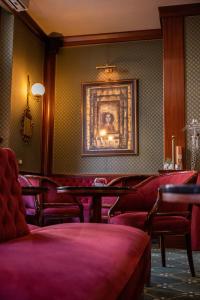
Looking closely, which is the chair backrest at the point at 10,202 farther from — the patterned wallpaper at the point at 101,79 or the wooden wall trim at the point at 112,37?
the wooden wall trim at the point at 112,37

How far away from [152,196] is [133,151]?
2.61 m

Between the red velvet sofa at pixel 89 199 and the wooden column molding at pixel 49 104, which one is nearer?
the red velvet sofa at pixel 89 199

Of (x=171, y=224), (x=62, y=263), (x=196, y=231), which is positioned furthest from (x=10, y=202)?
Result: (x=196, y=231)

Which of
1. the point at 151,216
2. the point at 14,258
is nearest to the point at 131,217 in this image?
the point at 151,216

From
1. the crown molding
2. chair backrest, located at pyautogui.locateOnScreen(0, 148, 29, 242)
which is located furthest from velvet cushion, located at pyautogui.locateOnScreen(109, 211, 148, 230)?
the crown molding

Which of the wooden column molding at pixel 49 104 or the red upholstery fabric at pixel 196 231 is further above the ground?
the wooden column molding at pixel 49 104

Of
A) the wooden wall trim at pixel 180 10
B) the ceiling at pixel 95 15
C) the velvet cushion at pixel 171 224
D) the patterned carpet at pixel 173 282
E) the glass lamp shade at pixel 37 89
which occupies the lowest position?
the patterned carpet at pixel 173 282

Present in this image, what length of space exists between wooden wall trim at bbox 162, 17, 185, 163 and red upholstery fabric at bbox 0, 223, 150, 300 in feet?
13.1

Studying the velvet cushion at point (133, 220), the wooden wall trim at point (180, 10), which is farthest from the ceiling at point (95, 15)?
the velvet cushion at point (133, 220)

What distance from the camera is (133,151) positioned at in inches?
246

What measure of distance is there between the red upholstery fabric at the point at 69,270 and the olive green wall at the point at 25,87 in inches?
167

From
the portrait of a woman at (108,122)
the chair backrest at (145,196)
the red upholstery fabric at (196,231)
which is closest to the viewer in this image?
the chair backrest at (145,196)

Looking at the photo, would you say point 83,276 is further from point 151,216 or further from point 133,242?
point 151,216

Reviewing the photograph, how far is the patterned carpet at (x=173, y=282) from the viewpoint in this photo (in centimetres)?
244
